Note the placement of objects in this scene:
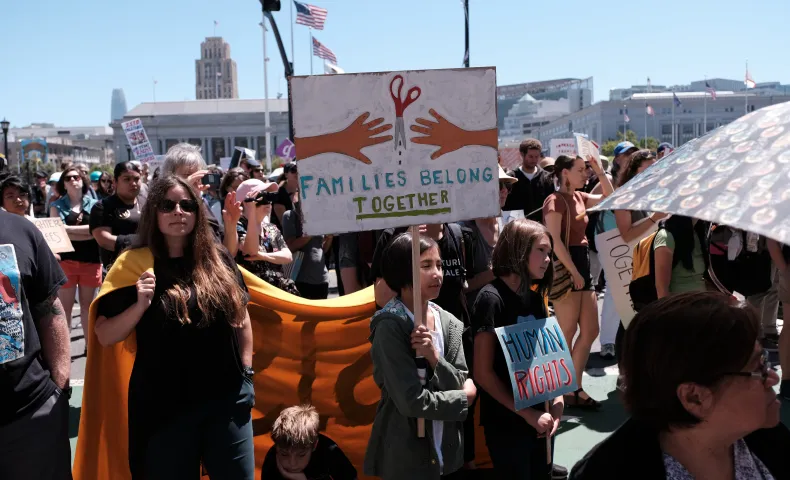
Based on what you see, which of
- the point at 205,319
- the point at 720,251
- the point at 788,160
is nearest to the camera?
the point at 788,160

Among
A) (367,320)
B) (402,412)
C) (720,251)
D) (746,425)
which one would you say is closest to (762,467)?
(746,425)

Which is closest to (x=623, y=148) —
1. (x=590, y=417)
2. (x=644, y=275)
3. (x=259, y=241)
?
(x=590, y=417)

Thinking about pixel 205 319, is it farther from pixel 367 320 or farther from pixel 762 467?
pixel 762 467

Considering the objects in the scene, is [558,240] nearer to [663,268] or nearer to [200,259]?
[663,268]

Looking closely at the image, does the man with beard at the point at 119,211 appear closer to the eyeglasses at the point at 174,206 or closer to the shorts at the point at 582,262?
the eyeglasses at the point at 174,206

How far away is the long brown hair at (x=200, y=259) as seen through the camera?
3094 millimetres

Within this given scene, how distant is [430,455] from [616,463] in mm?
1468

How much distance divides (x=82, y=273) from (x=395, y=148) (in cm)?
506

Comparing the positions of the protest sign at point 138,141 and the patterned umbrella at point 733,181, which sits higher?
the protest sign at point 138,141

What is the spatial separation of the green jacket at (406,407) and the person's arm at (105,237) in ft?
8.52

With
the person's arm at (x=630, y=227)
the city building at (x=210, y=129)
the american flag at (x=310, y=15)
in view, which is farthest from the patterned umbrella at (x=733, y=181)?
the city building at (x=210, y=129)

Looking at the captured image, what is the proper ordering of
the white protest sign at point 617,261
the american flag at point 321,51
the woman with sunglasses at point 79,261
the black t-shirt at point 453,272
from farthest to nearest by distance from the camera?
1. the american flag at point 321,51
2. the woman with sunglasses at point 79,261
3. the white protest sign at point 617,261
4. the black t-shirt at point 453,272

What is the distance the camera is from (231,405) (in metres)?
3.08

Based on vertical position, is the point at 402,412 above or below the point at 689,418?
below
